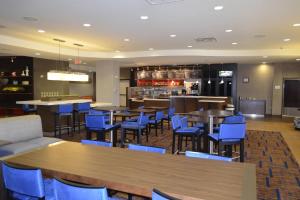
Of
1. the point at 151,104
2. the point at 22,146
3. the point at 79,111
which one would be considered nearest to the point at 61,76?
the point at 79,111

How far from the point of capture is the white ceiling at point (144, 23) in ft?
14.1

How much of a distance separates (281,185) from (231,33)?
4.08 m

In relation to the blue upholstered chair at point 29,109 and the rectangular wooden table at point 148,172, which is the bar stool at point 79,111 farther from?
the rectangular wooden table at point 148,172

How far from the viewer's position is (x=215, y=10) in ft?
14.8

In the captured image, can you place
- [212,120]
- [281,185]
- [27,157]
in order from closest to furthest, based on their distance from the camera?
[27,157], [281,185], [212,120]

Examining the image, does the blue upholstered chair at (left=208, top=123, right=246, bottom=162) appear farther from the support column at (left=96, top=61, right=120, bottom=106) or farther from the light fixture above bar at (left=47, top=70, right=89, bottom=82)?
the support column at (left=96, top=61, right=120, bottom=106)

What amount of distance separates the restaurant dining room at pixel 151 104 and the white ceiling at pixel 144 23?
29 millimetres

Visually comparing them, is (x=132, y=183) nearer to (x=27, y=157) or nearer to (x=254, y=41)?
(x=27, y=157)

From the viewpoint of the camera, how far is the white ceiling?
429cm

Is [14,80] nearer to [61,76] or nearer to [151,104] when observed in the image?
[61,76]

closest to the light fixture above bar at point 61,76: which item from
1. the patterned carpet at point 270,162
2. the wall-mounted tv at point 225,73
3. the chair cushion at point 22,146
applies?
the patterned carpet at point 270,162

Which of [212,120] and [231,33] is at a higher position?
[231,33]

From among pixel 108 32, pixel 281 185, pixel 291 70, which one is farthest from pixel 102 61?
pixel 291 70

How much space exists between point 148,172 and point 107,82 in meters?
9.33
